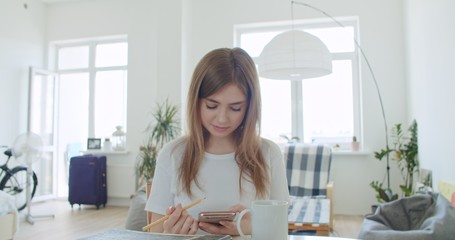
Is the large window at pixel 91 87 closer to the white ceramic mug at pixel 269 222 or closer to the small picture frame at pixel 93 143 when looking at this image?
the small picture frame at pixel 93 143

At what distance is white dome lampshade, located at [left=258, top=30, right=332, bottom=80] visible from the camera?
8.10 feet

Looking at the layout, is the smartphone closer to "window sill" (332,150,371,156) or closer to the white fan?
"window sill" (332,150,371,156)

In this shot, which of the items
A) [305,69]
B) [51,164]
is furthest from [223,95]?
[51,164]

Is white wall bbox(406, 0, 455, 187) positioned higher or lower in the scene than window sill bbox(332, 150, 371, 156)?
higher

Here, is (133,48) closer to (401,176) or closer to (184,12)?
(184,12)

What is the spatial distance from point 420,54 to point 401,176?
1.56 meters

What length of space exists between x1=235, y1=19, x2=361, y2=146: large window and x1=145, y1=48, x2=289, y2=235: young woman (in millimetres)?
3815

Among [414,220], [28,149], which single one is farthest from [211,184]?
[28,149]

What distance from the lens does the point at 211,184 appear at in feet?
3.29

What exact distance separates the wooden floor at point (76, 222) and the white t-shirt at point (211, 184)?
7.48 ft

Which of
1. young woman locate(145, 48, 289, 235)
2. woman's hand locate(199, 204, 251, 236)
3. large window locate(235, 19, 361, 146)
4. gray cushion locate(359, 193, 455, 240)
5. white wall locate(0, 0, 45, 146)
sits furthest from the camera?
white wall locate(0, 0, 45, 146)

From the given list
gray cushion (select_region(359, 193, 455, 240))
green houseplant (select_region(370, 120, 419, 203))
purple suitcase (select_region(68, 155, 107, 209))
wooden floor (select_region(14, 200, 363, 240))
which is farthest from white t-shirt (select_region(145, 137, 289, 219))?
purple suitcase (select_region(68, 155, 107, 209))

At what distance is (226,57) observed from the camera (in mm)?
991

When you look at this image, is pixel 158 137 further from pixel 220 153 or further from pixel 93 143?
pixel 220 153
